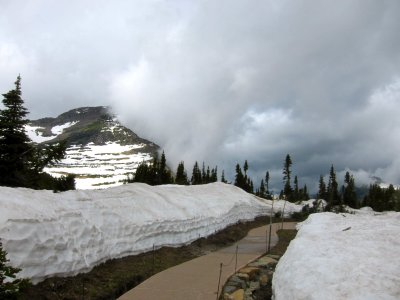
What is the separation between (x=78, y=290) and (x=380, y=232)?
11295 millimetres

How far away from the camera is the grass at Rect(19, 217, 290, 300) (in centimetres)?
1387

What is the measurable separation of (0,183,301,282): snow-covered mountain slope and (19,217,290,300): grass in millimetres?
383

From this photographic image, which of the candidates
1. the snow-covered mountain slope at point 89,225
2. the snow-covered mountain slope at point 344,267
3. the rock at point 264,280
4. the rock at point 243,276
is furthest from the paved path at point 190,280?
the snow-covered mountain slope at point 344,267

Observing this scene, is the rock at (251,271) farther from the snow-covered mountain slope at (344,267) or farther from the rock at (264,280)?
the snow-covered mountain slope at (344,267)

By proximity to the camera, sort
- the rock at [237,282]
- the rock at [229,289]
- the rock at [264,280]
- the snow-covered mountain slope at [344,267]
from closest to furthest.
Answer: the snow-covered mountain slope at [344,267]
the rock at [229,289]
the rock at [237,282]
the rock at [264,280]

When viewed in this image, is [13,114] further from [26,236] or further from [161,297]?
[161,297]

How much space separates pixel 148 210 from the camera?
84.6 ft

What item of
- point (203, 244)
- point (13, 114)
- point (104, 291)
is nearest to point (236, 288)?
point (104, 291)

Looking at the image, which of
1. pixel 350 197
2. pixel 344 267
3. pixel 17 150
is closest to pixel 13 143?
pixel 17 150

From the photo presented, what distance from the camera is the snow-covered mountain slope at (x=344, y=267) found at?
9.96 meters

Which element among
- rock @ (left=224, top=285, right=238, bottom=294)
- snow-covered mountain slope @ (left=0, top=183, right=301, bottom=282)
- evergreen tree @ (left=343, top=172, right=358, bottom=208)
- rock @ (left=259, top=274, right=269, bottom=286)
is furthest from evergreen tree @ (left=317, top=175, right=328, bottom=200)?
rock @ (left=224, top=285, right=238, bottom=294)

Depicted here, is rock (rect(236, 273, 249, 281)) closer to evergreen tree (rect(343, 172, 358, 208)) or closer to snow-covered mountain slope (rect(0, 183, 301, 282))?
snow-covered mountain slope (rect(0, 183, 301, 282))

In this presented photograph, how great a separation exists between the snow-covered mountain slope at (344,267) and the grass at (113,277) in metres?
6.36

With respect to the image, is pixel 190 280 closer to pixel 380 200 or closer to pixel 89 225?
pixel 89 225
